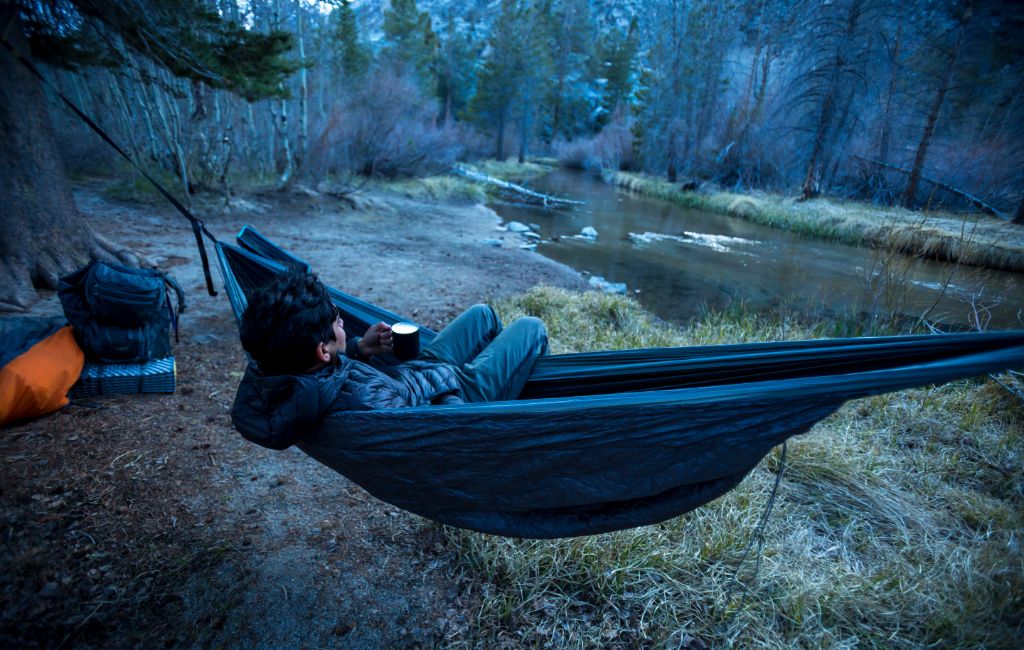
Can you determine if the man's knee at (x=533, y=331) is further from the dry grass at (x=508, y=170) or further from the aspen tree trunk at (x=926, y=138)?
the dry grass at (x=508, y=170)

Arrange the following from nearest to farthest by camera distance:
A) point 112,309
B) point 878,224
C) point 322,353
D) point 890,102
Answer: point 322,353, point 112,309, point 878,224, point 890,102

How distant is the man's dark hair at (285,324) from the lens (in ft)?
3.59

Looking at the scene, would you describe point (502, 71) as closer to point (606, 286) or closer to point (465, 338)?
point (606, 286)

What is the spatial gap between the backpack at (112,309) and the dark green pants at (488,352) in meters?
1.35

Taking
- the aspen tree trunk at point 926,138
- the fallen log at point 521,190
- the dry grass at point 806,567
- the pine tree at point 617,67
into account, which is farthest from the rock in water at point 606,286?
the pine tree at point 617,67

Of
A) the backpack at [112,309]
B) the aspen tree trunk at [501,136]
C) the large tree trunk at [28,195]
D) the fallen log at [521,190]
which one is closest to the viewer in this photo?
the backpack at [112,309]

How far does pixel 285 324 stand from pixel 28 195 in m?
2.83

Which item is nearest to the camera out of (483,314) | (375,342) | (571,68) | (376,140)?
(375,342)

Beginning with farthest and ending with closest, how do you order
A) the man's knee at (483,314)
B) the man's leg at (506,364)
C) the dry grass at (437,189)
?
1. the dry grass at (437,189)
2. the man's knee at (483,314)
3. the man's leg at (506,364)

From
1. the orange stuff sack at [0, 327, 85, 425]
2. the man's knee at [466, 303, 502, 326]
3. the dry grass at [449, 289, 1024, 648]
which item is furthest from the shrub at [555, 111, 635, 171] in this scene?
the orange stuff sack at [0, 327, 85, 425]

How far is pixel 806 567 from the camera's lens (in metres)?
1.48

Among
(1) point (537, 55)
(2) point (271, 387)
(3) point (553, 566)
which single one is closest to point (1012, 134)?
(3) point (553, 566)

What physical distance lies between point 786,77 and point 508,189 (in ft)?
25.4

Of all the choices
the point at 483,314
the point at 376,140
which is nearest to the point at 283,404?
the point at 483,314
